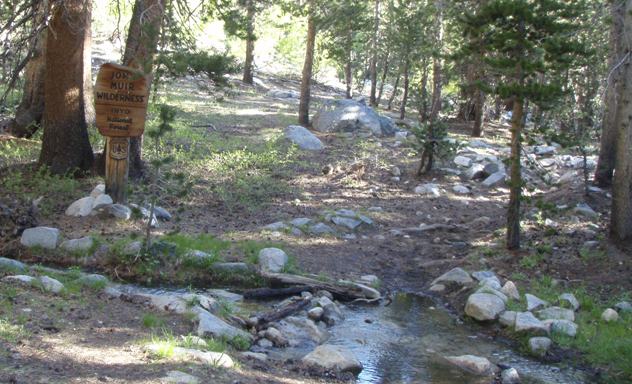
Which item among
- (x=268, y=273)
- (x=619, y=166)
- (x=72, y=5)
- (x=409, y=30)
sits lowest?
(x=268, y=273)

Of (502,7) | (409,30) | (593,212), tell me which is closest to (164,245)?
(502,7)

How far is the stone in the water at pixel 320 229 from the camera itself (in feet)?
35.9

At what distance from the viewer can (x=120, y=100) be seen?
933 centimetres

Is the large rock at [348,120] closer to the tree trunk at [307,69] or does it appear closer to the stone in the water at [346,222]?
the tree trunk at [307,69]

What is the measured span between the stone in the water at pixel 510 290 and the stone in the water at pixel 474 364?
206 cm

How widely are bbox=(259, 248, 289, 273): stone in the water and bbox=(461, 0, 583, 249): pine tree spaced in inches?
144

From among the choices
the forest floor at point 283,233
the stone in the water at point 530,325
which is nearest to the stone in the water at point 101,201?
the forest floor at point 283,233

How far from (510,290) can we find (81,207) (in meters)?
6.55

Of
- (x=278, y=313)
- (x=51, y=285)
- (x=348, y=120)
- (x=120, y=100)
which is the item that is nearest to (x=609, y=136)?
(x=278, y=313)

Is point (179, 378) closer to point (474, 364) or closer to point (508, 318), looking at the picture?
point (474, 364)

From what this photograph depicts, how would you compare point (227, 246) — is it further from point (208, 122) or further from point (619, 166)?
point (208, 122)

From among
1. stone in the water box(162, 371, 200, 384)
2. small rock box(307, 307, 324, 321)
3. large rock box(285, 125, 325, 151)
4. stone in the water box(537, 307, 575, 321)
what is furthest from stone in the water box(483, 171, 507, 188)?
stone in the water box(162, 371, 200, 384)

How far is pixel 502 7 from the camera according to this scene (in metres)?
9.00

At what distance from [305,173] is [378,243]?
4.18m
